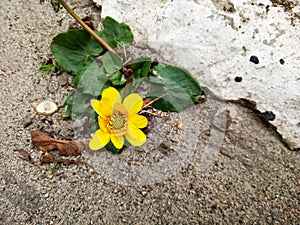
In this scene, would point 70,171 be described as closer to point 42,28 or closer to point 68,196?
point 68,196

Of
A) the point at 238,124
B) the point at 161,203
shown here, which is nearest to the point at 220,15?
the point at 238,124

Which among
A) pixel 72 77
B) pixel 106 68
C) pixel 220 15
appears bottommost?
pixel 72 77

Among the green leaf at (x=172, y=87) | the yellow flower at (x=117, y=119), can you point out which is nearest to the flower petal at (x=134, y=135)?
the yellow flower at (x=117, y=119)

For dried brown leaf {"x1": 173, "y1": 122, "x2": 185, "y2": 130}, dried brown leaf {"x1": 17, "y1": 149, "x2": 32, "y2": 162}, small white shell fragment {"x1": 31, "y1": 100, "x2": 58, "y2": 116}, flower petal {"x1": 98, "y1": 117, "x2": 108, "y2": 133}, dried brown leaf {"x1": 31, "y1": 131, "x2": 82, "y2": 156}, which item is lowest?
dried brown leaf {"x1": 17, "y1": 149, "x2": 32, "y2": 162}

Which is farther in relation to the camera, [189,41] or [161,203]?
[189,41]

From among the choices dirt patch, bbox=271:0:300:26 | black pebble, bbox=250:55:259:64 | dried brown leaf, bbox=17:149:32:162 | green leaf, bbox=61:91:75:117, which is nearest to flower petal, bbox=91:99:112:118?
green leaf, bbox=61:91:75:117

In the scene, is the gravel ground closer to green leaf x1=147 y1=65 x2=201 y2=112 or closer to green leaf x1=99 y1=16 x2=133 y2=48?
green leaf x1=147 y1=65 x2=201 y2=112
